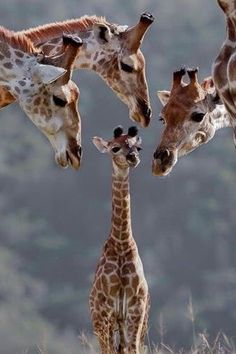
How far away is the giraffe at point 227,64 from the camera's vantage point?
8328 millimetres

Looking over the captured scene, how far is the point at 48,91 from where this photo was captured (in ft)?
37.4

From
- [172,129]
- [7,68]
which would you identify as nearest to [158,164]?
[172,129]

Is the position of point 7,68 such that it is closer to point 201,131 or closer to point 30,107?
point 30,107

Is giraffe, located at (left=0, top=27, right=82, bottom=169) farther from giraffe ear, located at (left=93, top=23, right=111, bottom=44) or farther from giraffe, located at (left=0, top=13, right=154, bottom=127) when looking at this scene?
giraffe, located at (left=0, top=13, right=154, bottom=127)

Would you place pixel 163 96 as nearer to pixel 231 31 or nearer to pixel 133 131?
pixel 133 131

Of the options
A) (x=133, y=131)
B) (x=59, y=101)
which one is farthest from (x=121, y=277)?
(x=59, y=101)

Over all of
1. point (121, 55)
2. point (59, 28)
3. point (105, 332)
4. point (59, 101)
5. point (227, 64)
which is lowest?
point (227, 64)

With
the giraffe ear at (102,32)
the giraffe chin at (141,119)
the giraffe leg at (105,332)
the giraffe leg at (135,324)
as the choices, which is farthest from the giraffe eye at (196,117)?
the giraffe leg at (105,332)

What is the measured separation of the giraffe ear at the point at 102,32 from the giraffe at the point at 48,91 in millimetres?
1844

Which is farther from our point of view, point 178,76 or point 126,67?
point 126,67

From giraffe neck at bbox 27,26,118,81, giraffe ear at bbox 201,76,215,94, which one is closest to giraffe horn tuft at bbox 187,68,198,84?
giraffe ear at bbox 201,76,215,94

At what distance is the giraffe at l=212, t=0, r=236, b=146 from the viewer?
8.33 meters

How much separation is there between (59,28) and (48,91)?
2002mm

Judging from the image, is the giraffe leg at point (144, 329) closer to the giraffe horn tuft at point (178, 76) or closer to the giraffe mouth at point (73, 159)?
the giraffe horn tuft at point (178, 76)
